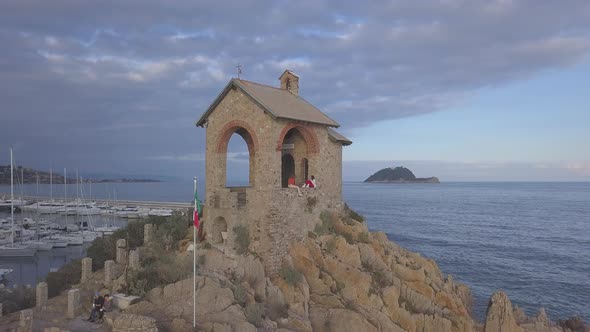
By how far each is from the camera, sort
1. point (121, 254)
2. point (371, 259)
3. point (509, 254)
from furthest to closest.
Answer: point (509, 254) < point (371, 259) < point (121, 254)

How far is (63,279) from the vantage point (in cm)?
2038

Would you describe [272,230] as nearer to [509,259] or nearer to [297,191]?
[297,191]

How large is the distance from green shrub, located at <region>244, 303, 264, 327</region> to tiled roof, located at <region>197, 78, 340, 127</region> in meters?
8.26

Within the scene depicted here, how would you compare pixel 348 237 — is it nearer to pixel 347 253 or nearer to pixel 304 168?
pixel 347 253

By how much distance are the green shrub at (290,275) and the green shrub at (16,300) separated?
424 inches

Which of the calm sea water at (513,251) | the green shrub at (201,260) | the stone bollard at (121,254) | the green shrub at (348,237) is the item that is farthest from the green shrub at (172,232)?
the calm sea water at (513,251)

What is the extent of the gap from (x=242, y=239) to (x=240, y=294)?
3.81m

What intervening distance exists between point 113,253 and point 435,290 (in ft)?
53.5

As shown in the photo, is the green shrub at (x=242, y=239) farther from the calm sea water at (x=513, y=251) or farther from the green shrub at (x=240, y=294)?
the calm sea water at (x=513, y=251)

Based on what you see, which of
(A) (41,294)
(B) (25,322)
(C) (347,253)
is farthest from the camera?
(C) (347,253)

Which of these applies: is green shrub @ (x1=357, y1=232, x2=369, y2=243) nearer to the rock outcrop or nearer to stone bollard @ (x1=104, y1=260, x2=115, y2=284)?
the rock outcrop

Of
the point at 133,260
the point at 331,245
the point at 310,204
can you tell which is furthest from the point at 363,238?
the point at 133,260

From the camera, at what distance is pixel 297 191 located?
67.0 feet

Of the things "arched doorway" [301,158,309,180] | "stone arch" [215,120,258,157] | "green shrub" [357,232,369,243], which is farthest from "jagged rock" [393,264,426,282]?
"stone arch" [215,120,258,157]
